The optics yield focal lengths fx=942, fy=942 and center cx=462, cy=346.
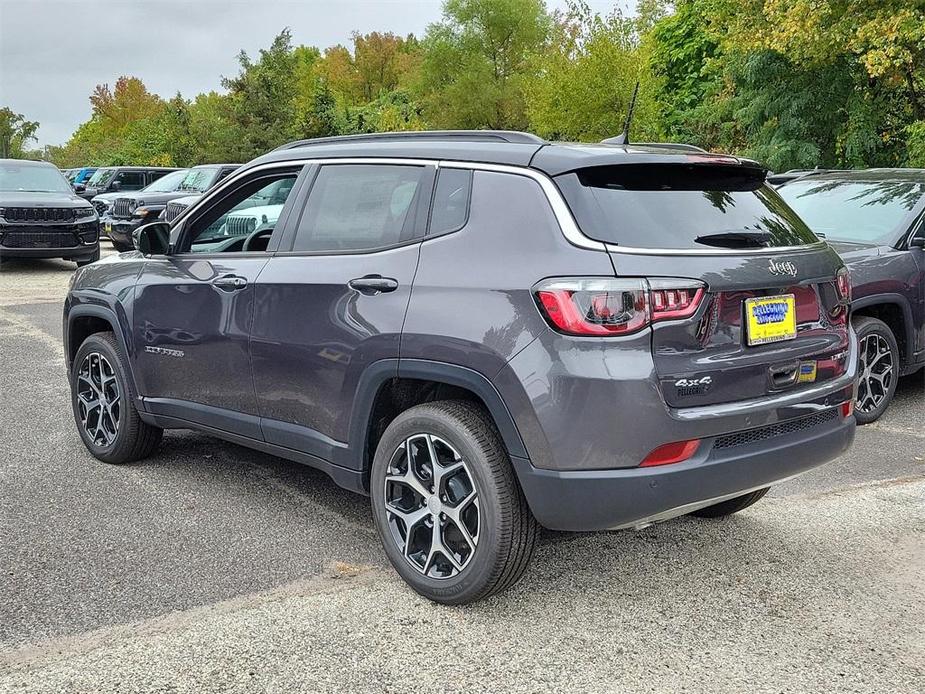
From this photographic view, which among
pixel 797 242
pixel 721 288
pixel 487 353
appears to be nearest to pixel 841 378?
pixel 797 242

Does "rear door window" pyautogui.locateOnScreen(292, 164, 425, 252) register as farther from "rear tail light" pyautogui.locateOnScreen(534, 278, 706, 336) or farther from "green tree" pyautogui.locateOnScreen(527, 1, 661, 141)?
"green tree" pyautogui.locateOnScreen(527, 1, 661, 141)

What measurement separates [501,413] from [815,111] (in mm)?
17710

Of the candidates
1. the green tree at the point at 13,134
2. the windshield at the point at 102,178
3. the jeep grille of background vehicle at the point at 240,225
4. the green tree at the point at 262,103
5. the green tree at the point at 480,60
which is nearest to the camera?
the jeep grille of background vehicle at the point at 240,225

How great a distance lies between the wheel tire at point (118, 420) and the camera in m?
5.18

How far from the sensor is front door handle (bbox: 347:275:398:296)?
3711 mm

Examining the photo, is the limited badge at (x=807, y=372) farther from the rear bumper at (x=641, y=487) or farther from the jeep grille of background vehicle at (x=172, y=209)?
the jeep grille of background vehicle at (x=172, y=209)

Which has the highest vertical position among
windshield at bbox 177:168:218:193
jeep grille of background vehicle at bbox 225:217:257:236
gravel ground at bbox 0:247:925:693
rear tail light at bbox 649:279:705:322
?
windshield at bbox 177:168:218:193

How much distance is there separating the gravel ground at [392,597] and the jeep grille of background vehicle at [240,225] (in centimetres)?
135

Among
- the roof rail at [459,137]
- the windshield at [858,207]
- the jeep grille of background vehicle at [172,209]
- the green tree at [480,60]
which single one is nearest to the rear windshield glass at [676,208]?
the roof rail at [459,137]

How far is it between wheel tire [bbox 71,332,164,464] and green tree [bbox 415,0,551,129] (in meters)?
58.5

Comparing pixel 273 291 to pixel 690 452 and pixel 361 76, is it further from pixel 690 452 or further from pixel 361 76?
pixel 361 76

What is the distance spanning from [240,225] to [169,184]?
17402 mm

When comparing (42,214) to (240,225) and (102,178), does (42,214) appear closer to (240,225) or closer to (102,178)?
(240,225)

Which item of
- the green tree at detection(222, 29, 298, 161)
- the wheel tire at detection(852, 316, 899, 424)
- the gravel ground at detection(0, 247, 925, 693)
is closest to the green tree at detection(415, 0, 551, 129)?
the green tree at detection(222, 29, 298, 161)
